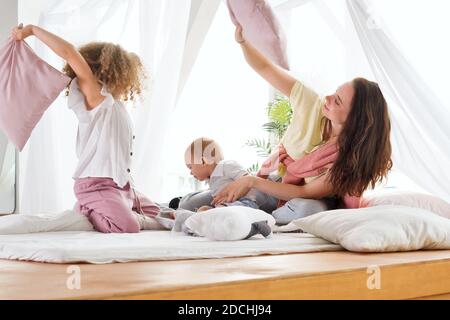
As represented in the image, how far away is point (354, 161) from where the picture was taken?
237 cm

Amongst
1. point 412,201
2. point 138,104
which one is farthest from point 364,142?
point 138,104

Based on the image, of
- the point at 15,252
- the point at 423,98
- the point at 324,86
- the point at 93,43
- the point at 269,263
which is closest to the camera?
the point at 269,263

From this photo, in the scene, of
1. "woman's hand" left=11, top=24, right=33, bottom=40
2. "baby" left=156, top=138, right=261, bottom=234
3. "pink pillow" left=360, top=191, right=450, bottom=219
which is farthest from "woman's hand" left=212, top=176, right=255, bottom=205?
"woman's hand" left=11, top=24, right=33, bottom=40

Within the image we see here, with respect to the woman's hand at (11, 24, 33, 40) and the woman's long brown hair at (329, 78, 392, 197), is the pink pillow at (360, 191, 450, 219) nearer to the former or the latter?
the woman's long brown hair at (329, 78, 392, 197)

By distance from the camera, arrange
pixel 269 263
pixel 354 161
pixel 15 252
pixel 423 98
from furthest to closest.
A: pixel 354 161 < pixel 423 98 < pixel 15 252 < pixel 269 263

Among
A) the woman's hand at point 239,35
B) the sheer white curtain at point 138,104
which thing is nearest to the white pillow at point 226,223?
the woman's hand at point 239,35

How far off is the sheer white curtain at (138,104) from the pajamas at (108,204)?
1.23 ft

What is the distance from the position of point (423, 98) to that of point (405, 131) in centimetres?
14

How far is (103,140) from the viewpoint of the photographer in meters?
2.56

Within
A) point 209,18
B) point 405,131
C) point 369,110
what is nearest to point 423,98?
point 405,131

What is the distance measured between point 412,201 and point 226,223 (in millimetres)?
796
